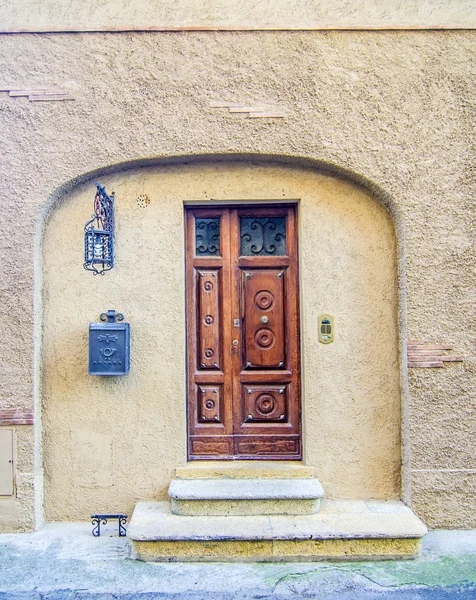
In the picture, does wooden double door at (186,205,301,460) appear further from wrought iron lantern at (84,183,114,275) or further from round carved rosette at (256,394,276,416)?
wrought iron lantern at (84,183,114,275)

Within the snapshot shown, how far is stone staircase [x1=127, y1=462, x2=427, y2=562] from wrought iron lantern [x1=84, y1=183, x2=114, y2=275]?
1760mm

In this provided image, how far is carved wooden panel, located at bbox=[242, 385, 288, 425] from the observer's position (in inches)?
163

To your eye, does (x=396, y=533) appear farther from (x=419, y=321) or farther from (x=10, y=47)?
(x=10, y=47)

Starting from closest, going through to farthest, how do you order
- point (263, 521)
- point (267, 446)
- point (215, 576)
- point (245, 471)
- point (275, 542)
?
point (215, 576) < point (275, 542) < point (263, 521) < point (245, 471) < point (267, 446)

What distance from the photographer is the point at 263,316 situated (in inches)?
163

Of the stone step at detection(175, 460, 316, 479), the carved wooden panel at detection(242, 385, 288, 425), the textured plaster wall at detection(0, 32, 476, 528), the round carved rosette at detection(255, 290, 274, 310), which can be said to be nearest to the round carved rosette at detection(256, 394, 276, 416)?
the carved wooden panel at detection(242, 385, 288, 425)

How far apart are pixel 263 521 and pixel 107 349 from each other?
173 centimetres

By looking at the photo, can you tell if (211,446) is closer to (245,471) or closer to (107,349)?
(245,471)

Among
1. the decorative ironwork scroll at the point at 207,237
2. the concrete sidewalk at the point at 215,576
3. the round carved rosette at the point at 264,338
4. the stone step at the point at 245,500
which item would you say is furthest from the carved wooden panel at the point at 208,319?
the concrete sidewalk at the point at 215,576

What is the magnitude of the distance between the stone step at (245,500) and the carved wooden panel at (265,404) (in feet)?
1.92

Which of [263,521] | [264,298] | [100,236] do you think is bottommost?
[263,521]

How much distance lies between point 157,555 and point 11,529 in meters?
1.25

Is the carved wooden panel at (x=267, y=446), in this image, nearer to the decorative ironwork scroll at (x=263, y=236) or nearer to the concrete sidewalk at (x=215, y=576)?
the concrete sidewalk at (x=215, y=576)

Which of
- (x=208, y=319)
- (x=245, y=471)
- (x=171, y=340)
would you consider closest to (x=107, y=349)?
(x=171, y=340)
